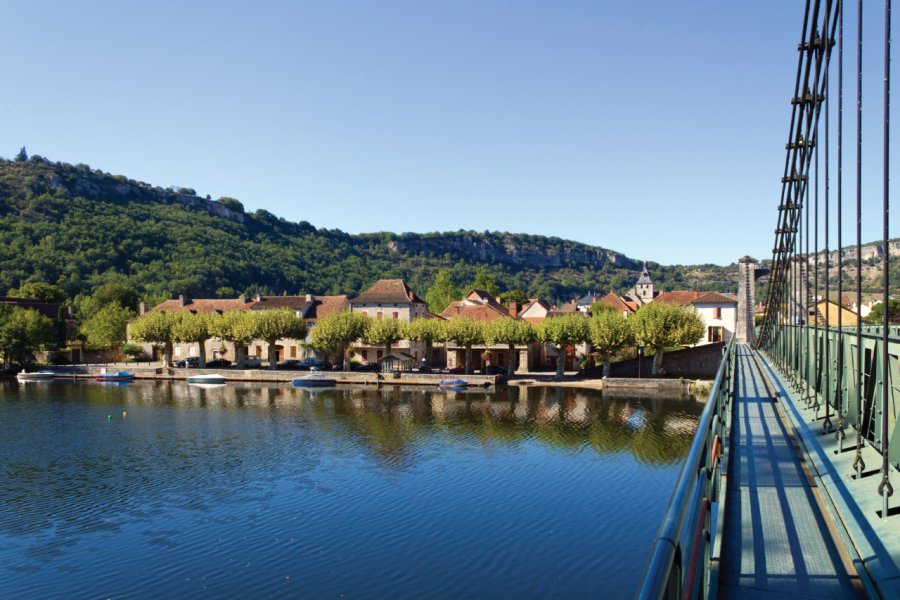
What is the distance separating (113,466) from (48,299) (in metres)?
79.4

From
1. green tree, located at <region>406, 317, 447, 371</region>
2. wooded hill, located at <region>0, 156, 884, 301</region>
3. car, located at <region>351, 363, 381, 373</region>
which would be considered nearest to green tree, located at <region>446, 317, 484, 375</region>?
green tree, located at <region>406, 317, 447, 371</region>

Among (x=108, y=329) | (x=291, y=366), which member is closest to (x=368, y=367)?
(x=291, y=366)

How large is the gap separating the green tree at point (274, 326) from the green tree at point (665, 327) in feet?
103

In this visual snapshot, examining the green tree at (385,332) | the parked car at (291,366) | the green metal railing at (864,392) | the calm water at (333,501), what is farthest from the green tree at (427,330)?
the green metal railing at (864,392)

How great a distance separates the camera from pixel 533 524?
69.0 feet

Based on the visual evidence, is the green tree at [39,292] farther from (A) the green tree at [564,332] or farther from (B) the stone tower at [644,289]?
(B) the stone tower at [644,289]

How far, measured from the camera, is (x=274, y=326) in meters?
64.4

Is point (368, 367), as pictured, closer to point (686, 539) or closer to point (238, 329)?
point (238, 329)

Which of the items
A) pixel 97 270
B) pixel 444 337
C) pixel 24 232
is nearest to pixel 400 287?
pixel 444 337

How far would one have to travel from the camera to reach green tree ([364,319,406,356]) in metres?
63.4

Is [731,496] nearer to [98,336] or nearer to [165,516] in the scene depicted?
[165,516]

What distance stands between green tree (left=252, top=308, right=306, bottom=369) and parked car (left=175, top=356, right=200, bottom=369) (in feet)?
33.1

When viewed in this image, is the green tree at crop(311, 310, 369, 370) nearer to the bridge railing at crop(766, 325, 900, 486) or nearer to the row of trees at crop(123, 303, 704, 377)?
the row of trees at crop(123, 303, 704, 377)

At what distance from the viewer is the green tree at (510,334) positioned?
59.5 metres
